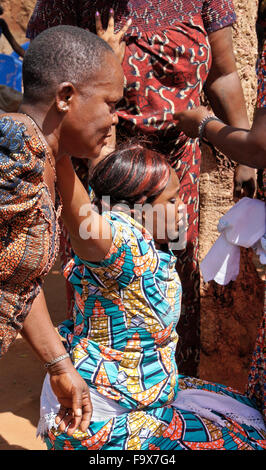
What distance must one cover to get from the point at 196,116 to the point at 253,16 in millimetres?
1500

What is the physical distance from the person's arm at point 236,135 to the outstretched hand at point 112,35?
37cm

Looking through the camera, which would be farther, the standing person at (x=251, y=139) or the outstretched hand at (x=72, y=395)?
the standing person at (x=251, y=139)

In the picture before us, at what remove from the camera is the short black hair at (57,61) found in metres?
1.48

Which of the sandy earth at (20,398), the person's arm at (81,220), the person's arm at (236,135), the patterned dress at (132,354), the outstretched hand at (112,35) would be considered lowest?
the sandy earth at (20,398)

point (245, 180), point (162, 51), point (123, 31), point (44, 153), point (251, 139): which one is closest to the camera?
point (44, 153)

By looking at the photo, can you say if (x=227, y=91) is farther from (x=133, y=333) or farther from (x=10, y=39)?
(x=10, y=39)

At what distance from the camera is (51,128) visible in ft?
5.01

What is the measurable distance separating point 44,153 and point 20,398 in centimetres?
241

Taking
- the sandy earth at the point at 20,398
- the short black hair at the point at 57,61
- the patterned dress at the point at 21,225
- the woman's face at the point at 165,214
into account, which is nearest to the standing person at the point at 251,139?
the woman's face at the point at 165,214

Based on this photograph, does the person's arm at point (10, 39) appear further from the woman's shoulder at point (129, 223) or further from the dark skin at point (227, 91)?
the woman's shoulder at point (129, 223)

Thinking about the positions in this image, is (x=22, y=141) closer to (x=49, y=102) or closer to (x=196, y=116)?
(x=49, y=102)

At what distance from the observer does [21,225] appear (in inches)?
56.5

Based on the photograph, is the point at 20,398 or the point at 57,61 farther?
the point at 20,398

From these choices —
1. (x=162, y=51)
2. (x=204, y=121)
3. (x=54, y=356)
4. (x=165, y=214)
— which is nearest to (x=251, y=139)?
(x=204, y=121)
